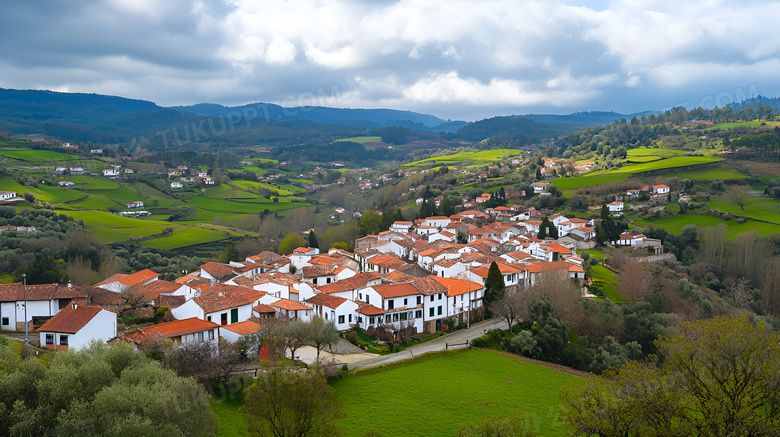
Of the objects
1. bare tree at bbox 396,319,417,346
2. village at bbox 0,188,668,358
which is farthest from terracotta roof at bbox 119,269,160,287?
bare tree at bbox 396,319,417,346

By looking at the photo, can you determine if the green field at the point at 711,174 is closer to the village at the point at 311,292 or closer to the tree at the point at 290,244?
the village at the point at 311,292

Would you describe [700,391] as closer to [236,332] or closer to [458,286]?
[236,332]

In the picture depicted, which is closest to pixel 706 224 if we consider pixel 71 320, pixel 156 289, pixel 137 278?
pixel 156 289

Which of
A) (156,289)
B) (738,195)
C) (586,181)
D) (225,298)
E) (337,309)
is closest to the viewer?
(225,298)

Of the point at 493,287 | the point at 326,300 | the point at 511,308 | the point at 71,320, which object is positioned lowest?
the point at 511,308

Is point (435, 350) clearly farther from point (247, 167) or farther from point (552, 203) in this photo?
point (247, 167)

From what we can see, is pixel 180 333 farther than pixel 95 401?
Yes

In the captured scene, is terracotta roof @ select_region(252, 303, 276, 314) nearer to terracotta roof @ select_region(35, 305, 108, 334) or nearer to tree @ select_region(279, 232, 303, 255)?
terracotta roof @ select_region(35, 305, 108, 334)
